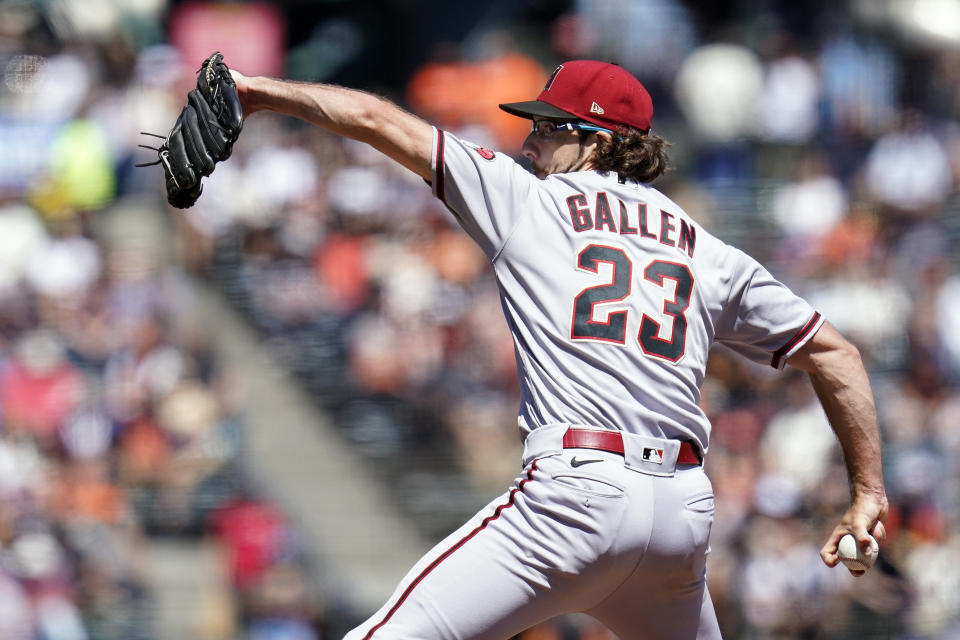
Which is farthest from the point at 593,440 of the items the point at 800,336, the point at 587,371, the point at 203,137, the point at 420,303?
the point at 420,303

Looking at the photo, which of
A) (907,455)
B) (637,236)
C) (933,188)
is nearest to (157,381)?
(907,455)

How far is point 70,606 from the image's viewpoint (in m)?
8.09

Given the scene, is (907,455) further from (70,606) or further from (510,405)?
(70,606)

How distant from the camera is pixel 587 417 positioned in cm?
333

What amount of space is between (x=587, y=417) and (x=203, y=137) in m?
1.22

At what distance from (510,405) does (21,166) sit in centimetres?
467

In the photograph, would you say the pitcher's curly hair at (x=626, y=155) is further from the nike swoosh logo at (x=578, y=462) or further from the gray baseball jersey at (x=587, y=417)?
the nike swoosh logo at (x=578, y=462)

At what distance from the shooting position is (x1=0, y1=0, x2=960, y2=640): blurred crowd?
761 cm

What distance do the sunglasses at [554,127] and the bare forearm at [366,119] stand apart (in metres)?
0.42

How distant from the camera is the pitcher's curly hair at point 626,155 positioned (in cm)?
363

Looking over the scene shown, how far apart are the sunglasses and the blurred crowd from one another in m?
4.16

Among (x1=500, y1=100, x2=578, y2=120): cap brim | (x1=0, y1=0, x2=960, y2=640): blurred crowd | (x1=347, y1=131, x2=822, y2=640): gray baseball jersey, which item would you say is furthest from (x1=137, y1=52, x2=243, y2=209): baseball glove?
(x1=0, y1=0, x2=960, y2=640): blurred crowd

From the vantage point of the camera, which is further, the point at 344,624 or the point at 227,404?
the point at 227,404

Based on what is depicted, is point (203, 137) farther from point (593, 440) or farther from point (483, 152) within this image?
point (593, 440)
